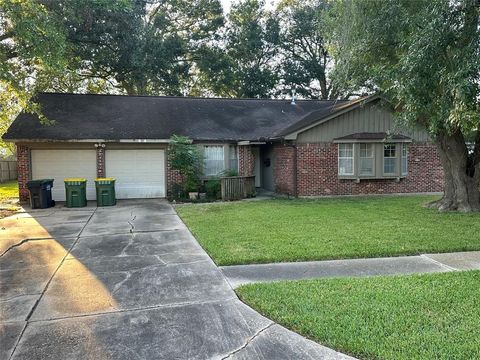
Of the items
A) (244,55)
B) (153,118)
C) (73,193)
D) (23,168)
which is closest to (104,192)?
(73,193)

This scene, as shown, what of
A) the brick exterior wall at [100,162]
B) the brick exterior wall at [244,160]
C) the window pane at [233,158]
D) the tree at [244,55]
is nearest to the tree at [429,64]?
the brick exterior wall at [244,160]

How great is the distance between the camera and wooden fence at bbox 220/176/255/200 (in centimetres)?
1351

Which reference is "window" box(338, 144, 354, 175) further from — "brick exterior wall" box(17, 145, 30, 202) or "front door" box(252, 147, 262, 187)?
"brick exterior wall" box(17, 145, 30, 202)

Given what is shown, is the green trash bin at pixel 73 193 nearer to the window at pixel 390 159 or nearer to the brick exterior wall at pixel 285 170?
the brick exterior wall at pixel 285 170

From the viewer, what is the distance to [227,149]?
15102 millimetres

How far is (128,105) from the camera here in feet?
54.4

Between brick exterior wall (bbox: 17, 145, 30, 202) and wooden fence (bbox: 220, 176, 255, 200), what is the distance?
7.33 metres

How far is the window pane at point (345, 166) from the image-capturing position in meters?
13.8

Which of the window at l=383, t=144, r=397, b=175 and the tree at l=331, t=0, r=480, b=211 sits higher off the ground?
Answer: the tree at l=331, t=0, r=480, b=211

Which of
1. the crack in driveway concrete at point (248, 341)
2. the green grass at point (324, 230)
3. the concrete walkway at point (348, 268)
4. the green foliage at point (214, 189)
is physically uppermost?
the green foliage at point (214, 189)

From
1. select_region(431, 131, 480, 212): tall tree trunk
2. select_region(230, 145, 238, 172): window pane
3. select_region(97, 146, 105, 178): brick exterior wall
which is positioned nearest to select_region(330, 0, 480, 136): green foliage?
select_region(431, 131, 480, 212): tall tree trunk

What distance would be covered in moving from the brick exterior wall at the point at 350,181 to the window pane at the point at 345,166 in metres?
0.19

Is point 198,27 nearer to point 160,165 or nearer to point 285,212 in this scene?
point 160,165

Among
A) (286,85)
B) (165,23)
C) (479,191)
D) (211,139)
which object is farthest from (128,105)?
(286,85)
